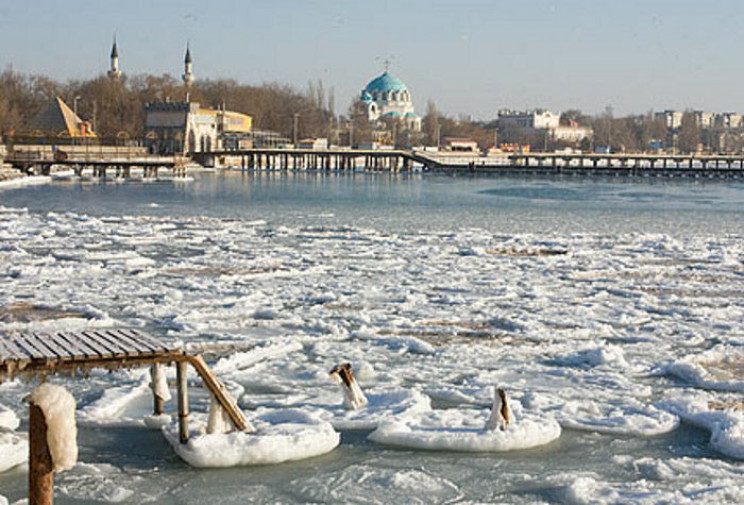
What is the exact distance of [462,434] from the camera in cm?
866

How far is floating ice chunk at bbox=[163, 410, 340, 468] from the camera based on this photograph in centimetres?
805

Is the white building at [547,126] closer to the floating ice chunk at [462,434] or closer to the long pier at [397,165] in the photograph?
the long pier at [397,165]

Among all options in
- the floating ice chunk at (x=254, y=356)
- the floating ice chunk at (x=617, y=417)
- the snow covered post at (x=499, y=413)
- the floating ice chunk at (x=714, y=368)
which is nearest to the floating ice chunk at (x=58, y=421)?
the snow covered post at (x=499, y=413)

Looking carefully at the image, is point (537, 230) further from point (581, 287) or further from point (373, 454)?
point (373, 454)

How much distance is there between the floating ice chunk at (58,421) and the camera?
4.19 meters

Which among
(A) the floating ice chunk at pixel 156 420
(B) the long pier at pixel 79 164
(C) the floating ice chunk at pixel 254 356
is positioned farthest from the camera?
(B) the long pier at pixel 79 164

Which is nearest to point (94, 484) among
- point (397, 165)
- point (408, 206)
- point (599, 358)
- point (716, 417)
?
point (716, 417)

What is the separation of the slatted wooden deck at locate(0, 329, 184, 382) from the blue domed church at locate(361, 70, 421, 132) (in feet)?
499

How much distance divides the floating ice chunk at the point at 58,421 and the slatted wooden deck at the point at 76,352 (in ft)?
11.1

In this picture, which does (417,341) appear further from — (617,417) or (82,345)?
(82,345)

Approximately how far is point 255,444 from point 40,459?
12.8 ft

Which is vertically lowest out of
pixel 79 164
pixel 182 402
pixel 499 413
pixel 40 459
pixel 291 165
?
pixel 291 165

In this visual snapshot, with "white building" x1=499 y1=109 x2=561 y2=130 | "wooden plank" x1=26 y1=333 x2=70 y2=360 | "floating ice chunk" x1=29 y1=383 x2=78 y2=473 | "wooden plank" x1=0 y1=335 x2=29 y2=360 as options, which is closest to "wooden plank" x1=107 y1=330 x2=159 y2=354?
"wooden plank" x1=26 y1=333 x2=70 y2=360

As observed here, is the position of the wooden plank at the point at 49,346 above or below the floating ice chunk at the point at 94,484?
above
